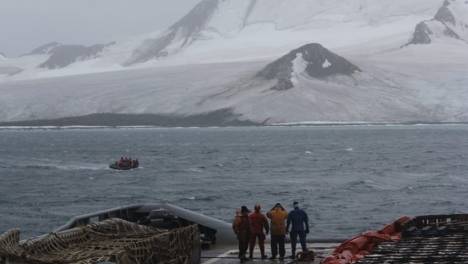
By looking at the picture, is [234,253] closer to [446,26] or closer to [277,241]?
[277,241]

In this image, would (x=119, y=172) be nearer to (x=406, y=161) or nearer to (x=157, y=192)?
(x=157, y=192)

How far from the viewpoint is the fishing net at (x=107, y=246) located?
10.3 m

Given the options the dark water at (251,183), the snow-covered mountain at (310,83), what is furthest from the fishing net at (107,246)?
the snow-covered mountain at (310,83)

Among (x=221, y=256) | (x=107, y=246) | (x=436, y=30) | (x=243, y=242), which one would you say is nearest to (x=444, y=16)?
(x=436, y=30)

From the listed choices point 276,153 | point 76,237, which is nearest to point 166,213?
point 76,237

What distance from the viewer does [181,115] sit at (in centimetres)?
15188

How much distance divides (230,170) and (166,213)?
44.2 meters

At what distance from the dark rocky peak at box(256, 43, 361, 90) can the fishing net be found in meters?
140

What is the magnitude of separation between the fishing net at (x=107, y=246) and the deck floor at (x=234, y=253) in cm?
70

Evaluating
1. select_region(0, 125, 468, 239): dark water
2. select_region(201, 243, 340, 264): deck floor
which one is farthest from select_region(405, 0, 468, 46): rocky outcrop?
select_region(201, 243, 340, 264): deck floor

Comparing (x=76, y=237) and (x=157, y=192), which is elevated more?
(x=76, y=237)

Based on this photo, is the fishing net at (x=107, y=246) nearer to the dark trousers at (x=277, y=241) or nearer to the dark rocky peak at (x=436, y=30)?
the dark trousers at (x=277, y=241)

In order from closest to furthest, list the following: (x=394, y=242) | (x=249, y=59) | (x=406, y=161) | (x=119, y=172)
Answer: (x=394, y=242) < (x=119, y=172) < (x=406, y=161) < (x=249, y=59)

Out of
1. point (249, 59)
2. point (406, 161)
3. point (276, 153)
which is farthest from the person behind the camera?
point (249, 59)
